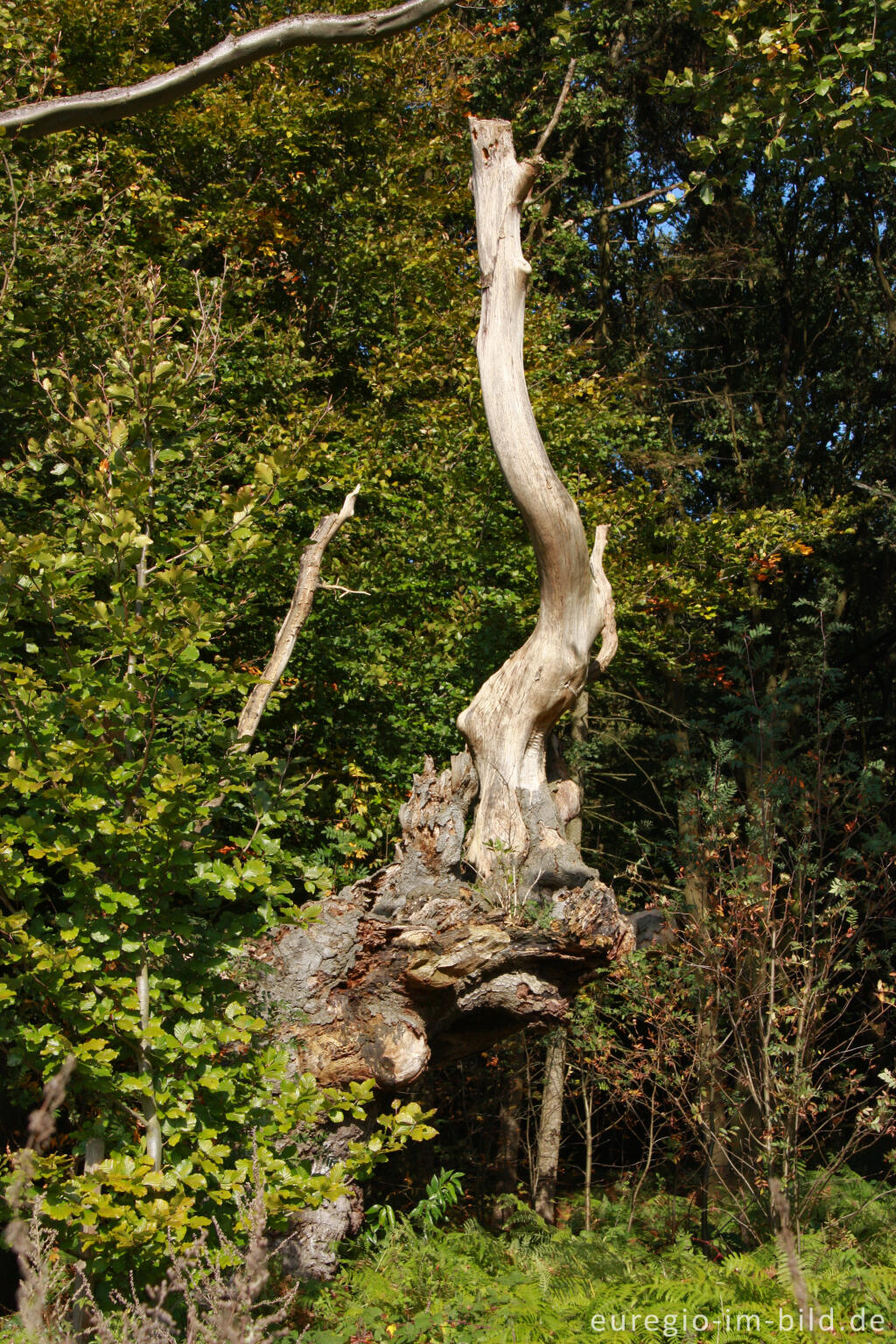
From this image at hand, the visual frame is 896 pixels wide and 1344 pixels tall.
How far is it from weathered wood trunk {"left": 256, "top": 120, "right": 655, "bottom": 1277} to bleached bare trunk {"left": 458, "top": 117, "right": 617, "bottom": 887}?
1cm

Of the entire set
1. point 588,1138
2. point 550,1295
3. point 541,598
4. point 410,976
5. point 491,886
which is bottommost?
point 550,1295

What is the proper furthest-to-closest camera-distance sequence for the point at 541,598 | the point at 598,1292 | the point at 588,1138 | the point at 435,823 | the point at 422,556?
the point at 588,1138, the point at 422,556, the point at 541,598, the point at 435,823, the point at 598,1292

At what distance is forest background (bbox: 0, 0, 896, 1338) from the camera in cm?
370

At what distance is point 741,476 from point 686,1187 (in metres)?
7.96

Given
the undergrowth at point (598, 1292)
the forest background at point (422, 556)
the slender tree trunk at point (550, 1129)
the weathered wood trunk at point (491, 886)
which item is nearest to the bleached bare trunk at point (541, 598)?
the weathered wood trunk at point (491, 886)

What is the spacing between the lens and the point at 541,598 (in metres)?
6.31

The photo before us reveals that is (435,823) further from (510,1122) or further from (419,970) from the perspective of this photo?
(510,1122)

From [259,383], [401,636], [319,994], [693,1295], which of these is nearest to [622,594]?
[401,636]

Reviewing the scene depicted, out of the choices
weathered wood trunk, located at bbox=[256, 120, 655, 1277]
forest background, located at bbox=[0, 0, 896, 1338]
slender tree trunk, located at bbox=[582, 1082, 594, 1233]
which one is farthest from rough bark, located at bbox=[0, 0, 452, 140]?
slender tree trunk, located at bbox=[582, 1082, 594, 1233]

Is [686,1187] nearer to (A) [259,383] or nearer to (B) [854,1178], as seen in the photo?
(B) [854,1178]

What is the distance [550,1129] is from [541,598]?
5534 millimetres

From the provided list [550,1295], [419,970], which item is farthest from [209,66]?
[550,1295]

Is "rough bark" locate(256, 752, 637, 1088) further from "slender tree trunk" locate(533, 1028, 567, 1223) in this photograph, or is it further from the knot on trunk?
"slender tree trunk" locate(533, 1028, 567, 1223)

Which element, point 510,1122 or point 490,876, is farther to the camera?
point 510,1122
